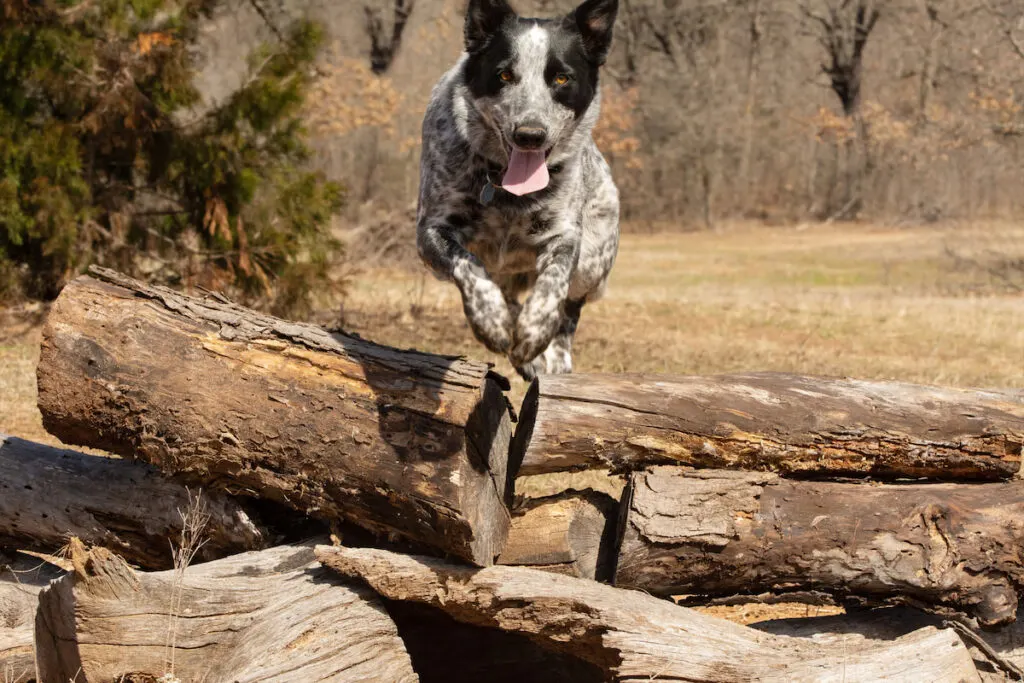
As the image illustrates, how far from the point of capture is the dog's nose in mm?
4078

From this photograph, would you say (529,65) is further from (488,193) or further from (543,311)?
(543,311)

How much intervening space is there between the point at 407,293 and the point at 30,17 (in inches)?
188

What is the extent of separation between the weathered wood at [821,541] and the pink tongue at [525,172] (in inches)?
54.1

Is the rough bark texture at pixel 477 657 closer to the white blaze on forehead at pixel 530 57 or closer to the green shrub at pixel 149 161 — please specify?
the white blaze on forehead at pixel 530 57

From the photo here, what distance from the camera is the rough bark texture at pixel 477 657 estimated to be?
375cm

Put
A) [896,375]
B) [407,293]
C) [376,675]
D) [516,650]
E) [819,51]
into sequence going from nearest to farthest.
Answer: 1. [376,675]
2. [516,650]
3. [896,375]
4. [407,293]
5. [819,51]

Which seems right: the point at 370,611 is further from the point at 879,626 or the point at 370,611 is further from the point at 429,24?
the point at 429,24

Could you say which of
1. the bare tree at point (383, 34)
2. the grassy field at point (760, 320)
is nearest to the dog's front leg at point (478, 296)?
the grassy field at point (760, 320)

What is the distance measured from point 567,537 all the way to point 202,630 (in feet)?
3.85

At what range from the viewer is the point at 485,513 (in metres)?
3.38

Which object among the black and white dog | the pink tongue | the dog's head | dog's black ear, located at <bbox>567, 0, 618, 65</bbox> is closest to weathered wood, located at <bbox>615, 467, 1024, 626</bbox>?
the black and white dog

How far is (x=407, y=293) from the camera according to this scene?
12.2 metres

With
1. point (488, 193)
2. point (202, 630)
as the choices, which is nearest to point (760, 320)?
point (488, 193)

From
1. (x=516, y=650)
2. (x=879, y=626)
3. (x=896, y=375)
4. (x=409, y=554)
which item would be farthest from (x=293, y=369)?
(x=896, y=375)
